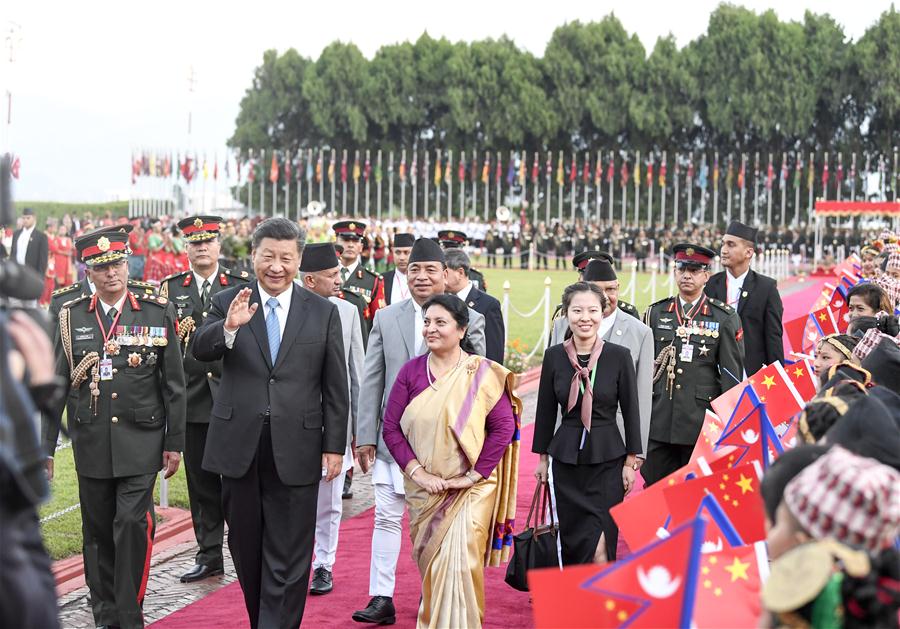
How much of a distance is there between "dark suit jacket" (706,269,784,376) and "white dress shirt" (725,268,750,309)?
4 centimetres

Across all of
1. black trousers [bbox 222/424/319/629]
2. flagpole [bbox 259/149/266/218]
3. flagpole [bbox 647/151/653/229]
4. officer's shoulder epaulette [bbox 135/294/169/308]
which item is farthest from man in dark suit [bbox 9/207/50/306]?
flagpole [bbox 259/149/266/218]

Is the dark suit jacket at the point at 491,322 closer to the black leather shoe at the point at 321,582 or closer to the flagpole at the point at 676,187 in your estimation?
the black leather shoe at the point at 321,582

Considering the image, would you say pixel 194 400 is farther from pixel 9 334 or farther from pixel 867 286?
pixel 9 334

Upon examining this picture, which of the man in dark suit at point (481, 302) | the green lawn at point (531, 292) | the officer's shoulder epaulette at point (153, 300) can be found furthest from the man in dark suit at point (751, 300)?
the green lawn at point (531, 292)

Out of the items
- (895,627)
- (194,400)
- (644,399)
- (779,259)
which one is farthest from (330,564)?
(779,259)

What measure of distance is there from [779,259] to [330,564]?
35.6 meters

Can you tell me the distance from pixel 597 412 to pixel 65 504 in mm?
4283

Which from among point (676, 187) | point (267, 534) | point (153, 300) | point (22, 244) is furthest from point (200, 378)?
point (676, 187)

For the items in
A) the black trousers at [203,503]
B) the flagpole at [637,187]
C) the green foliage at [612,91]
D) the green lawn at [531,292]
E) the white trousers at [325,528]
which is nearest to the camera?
the white trousers at [325,528]

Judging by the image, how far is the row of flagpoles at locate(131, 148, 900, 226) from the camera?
182ft

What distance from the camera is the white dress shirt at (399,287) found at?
9172mm

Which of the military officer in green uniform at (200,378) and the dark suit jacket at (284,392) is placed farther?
the military officer in green uniform at (200,378)

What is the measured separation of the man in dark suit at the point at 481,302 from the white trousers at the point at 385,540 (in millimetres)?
1667

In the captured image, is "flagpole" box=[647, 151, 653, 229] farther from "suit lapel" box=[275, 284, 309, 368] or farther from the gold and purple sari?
"suit lapel" box=[275, 284, 309, 368]
